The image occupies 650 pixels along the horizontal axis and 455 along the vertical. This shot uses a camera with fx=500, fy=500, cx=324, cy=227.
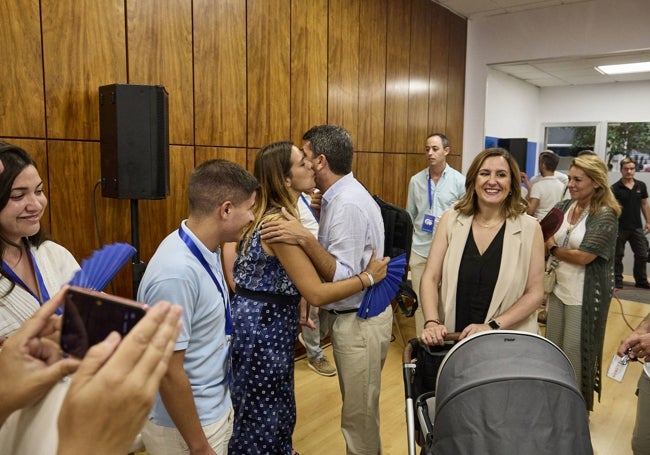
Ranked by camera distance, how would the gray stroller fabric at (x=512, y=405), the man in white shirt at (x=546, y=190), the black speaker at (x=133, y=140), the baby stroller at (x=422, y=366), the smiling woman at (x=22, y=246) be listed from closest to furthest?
1. the gray stroller fabric at (x=512, y=405)
2. the smiling woman at (x=22, y=246)
3. the baby stroller at (x=422, y=366)
4. the black speaker at (x=133, y=140)
5. the man in white shirt at (x=546, y=190)

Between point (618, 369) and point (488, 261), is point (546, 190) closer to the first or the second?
point (488, 261)

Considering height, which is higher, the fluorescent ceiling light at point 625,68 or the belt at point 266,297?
the fluorescent ceiling light at point 625,68

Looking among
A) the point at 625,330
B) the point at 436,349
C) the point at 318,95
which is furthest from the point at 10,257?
the point at 625,330

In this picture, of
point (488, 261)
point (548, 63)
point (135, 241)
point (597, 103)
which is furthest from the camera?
point (597, 103)

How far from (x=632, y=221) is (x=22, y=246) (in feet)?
25.8

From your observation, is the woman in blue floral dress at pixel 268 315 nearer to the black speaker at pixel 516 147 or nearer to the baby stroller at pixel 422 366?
the baby stroller at pixel 422 366

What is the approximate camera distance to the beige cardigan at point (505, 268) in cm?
227

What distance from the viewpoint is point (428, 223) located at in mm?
4723

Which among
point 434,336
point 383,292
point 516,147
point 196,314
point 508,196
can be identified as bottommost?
point 434,336

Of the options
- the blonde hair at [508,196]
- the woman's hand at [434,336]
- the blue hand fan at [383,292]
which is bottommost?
the woman's hand at [434,336]

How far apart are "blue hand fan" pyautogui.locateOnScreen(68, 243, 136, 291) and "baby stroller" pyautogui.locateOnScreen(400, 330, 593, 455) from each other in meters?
1.12

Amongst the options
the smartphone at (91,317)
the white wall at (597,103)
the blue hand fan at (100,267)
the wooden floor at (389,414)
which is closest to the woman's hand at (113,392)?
the smartphone at (91,317)

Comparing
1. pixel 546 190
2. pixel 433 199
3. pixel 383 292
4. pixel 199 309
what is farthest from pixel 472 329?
pixel 546 190

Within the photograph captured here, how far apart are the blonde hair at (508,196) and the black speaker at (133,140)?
163cm
